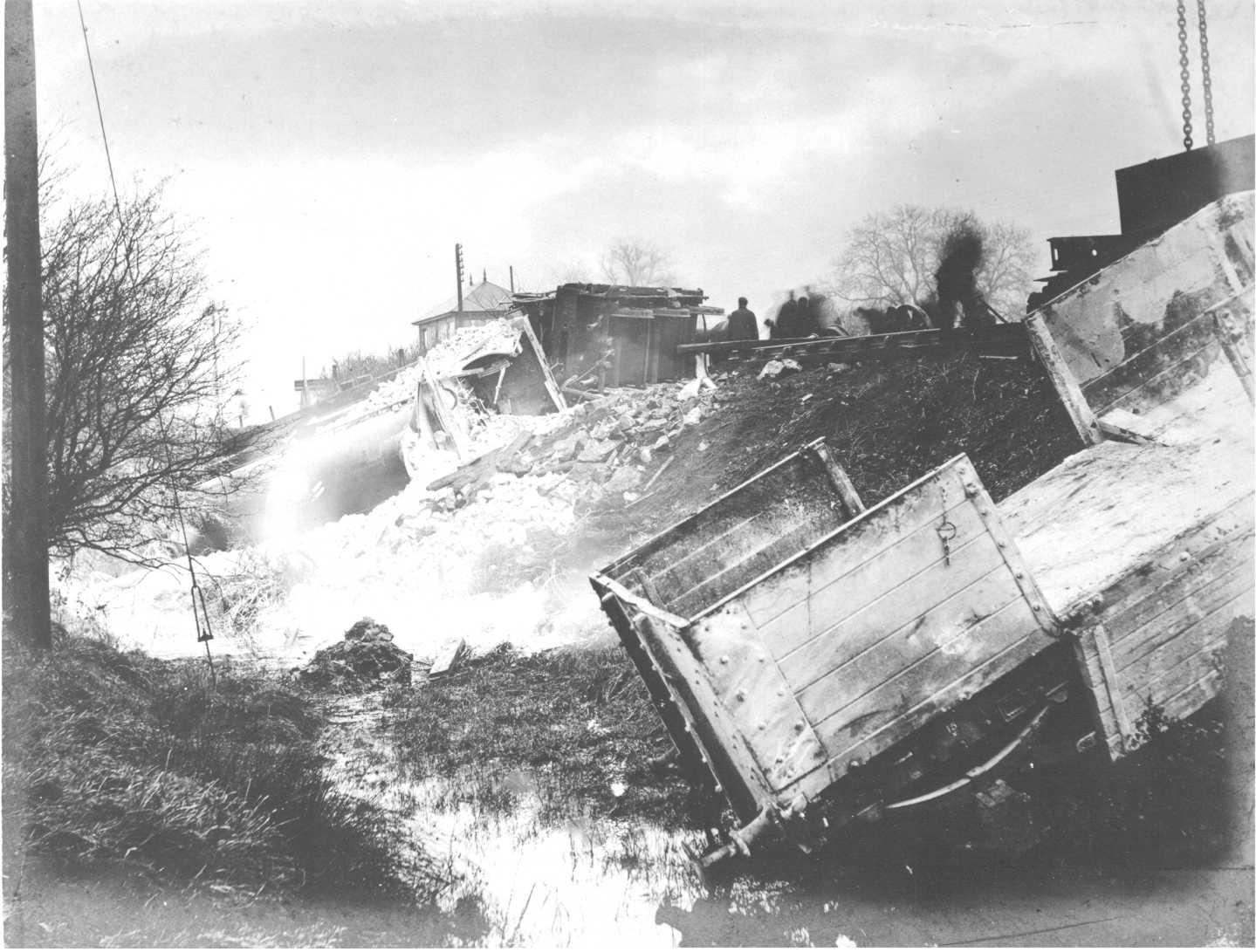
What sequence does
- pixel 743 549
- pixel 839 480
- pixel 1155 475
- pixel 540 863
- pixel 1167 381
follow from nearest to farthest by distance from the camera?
pixel 540 863 → pixel 1155 475 → pixel 743 549 → pixel 839 480 → pixel 1167 381

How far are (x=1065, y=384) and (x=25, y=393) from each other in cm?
632

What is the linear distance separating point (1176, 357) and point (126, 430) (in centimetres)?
814

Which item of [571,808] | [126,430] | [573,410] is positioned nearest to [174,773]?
[571,808]

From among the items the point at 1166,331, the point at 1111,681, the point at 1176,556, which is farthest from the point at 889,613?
the point at 1166,331

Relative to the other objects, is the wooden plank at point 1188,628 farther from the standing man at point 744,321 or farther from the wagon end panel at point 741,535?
the standing man at point 744,321

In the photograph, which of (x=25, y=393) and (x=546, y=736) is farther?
(x=546, y=736)

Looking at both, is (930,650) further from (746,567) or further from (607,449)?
(607,449)

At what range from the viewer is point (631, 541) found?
10125mm

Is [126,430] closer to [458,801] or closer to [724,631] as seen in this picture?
[458,801]

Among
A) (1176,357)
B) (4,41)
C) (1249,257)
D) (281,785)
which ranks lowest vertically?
(281,785)

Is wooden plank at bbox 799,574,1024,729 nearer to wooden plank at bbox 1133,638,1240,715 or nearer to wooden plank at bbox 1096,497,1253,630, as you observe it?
wooden plank at bbox 1096,497,1253,630

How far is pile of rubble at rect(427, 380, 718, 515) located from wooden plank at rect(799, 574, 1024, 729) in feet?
26.9

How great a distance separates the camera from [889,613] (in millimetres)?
3014

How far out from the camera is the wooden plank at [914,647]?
2.96 meters
